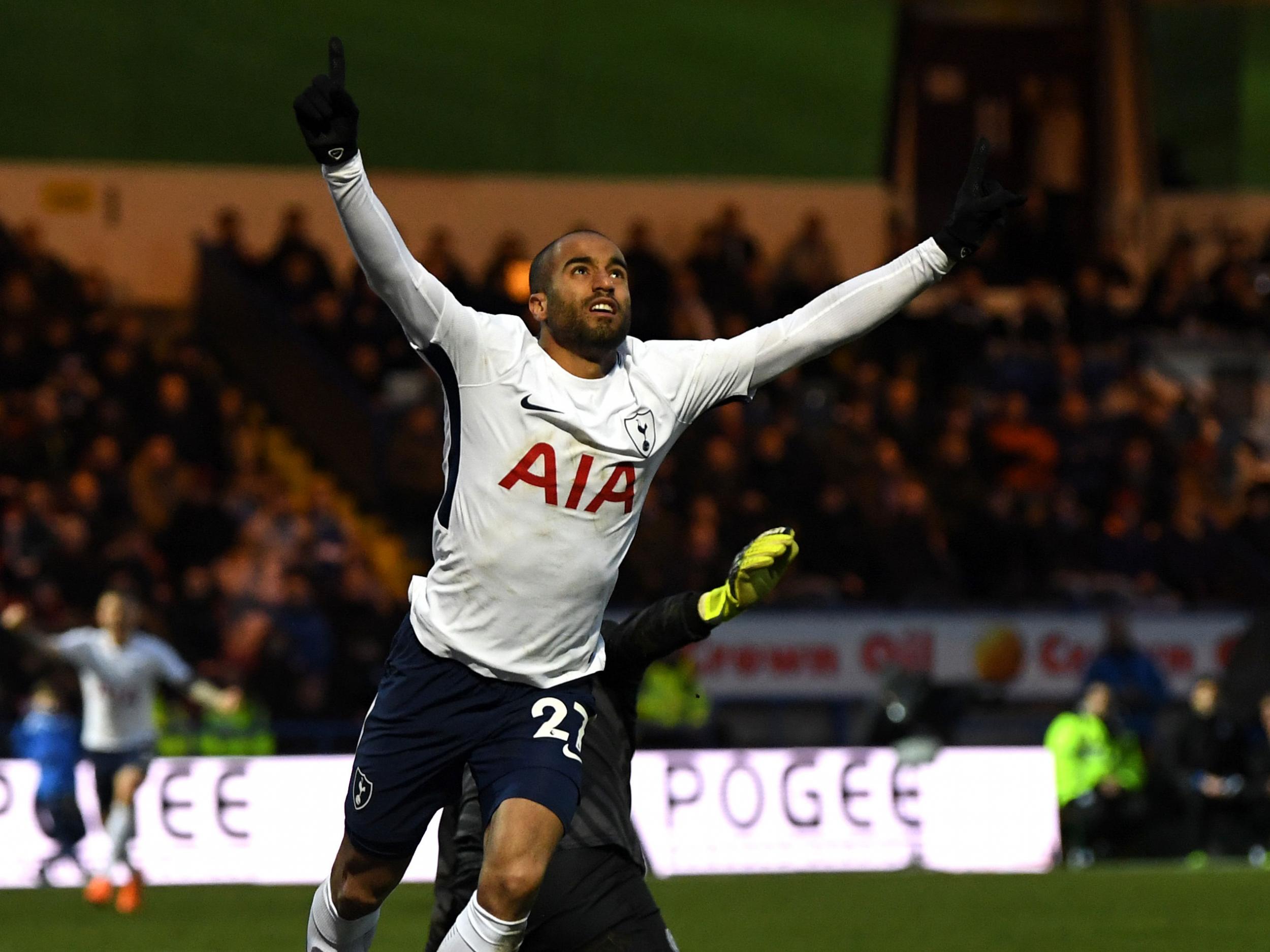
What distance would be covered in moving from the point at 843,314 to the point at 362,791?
6.23 feet

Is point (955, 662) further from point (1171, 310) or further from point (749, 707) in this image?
point (1171, 310)

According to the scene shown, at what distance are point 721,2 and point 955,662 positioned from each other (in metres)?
8.97

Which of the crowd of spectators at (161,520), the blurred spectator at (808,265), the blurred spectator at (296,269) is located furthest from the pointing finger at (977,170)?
the blurred spectator at (808,265)

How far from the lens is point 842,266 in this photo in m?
24.8

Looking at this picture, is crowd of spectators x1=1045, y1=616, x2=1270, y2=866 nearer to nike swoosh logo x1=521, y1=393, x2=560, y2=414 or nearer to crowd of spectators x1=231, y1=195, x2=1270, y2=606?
crowd of spectators x1=231, y1=195, x2=1270, y2=606

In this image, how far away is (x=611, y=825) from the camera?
638cm

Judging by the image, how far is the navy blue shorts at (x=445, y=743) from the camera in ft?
20.1

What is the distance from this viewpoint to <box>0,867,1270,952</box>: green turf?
36.7ft

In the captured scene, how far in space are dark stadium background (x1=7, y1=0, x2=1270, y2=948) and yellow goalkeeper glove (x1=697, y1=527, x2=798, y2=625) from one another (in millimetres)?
5427

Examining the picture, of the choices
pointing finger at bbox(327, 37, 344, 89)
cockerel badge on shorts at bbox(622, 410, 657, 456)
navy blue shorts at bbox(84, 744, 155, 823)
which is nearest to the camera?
pointing finger at bbox(327, 37, 344, 89)

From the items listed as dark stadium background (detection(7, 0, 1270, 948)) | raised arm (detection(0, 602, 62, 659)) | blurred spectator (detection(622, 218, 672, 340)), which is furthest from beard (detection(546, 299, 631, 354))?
blurred spectator (detection(622, 218, 672, 340))

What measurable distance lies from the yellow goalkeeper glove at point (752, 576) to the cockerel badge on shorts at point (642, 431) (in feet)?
1.29

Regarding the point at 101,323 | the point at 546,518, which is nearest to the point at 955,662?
the point at 101,323

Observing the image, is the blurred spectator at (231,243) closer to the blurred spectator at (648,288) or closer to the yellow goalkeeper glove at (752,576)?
the blurred spectator at (648,288)
